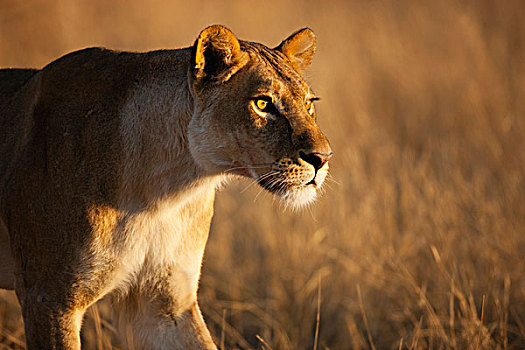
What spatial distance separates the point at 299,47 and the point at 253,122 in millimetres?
858

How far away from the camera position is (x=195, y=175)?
3.28 metres

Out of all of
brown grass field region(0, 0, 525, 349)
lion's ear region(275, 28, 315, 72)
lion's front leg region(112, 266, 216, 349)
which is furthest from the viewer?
brown grass field region(0, 0, 525, 349)

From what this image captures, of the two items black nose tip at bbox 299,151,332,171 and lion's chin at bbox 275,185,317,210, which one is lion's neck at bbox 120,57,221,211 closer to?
lion's chin at bbox 275,185,317,210

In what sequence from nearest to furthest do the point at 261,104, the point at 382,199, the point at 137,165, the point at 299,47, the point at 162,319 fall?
the point at 261,104 < the point at 137,165 < the point at 162,319 < the point at 299,47 < the point at 382,199

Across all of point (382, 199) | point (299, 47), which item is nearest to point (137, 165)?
point (299, 47)

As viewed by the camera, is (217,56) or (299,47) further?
(299,47)

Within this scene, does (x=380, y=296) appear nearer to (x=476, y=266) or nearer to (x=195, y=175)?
(x=476, y=266)

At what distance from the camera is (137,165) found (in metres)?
3.21

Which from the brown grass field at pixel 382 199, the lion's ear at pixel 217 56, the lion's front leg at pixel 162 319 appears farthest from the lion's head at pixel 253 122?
the lion's front leg at pixel 162 319

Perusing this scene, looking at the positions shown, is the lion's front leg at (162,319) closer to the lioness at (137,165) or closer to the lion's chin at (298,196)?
the lioness at (137,165)

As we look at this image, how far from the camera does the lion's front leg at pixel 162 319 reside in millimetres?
3477

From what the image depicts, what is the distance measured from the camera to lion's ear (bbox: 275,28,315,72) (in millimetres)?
3662

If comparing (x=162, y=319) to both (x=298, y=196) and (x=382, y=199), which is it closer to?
(x=298, y=196)

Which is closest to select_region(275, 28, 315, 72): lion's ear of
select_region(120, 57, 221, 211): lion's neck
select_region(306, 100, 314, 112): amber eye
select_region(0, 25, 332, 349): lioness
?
select_region(0, 25, 332, 349): lioness
